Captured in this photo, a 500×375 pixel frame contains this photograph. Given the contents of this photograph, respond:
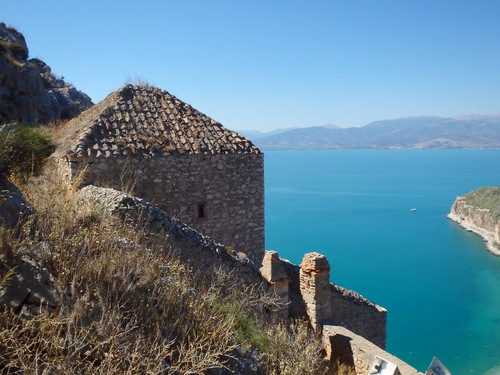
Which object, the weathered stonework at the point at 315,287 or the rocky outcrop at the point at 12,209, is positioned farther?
the weathered stonework at the point at 315,287

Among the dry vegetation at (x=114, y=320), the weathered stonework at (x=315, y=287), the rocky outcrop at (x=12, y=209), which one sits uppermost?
the rocky outcrop at (x=12, y=209)

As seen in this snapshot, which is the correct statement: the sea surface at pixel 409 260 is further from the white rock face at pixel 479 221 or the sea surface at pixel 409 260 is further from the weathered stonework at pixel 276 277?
the weathered stonework at pixel 276 277

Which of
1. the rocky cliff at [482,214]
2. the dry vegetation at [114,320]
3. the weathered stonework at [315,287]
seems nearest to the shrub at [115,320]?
the dry vegetation at [114,320]

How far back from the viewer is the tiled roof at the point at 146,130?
8125mm

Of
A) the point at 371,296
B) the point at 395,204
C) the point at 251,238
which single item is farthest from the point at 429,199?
the point at 251,238

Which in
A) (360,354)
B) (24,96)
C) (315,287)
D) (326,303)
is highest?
(24,96)

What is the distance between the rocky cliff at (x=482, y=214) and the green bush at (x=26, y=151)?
54.3 meters

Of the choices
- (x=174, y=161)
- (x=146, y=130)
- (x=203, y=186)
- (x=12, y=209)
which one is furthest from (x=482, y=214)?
(x=12, y=209)

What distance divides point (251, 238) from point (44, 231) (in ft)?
21.8

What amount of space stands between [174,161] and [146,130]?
3.63ft

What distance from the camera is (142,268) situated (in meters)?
3.68

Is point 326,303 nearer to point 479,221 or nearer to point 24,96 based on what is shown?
point 24,96

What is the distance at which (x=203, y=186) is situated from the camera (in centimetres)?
909

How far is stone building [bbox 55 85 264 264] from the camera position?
7.95 metres
